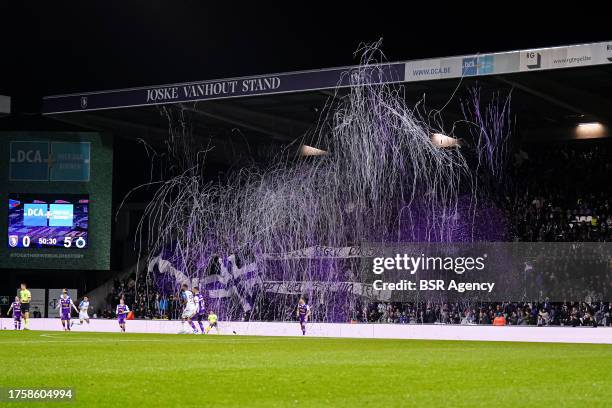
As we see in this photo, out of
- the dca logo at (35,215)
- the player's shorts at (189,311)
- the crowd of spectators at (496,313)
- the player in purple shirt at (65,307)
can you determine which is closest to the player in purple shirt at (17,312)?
the player in purple shirt at (65,307)

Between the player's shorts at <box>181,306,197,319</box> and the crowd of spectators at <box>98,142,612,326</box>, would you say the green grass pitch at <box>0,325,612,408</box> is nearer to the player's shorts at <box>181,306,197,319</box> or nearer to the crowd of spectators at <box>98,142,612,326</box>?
the crowd of spectators at <box>98,142,612,326</box>

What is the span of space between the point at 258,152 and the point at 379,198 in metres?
12.8

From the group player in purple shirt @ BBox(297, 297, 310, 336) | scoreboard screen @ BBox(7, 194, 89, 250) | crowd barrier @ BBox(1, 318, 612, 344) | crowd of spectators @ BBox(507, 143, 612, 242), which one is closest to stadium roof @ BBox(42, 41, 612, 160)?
crowd of spectators @ BBox(507, 143, 612, 242)

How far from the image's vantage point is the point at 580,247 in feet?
109

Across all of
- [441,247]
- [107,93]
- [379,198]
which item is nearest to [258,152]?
[107,93]

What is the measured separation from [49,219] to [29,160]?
309 cm

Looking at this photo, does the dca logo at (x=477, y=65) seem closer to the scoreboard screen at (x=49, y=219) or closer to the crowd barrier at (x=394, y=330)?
the crowd barrier at (x=394, y=330)

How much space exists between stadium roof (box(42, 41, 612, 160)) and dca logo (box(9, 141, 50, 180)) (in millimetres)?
2019

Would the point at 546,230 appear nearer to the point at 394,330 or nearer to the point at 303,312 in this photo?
the point at 394,330

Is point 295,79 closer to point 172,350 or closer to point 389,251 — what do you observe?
point 389,251

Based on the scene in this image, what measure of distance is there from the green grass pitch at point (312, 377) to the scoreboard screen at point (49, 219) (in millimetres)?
26170

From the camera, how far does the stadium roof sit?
35.9 m

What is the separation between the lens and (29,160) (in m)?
47.4

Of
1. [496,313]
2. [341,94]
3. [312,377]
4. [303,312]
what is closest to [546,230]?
[496,313]
